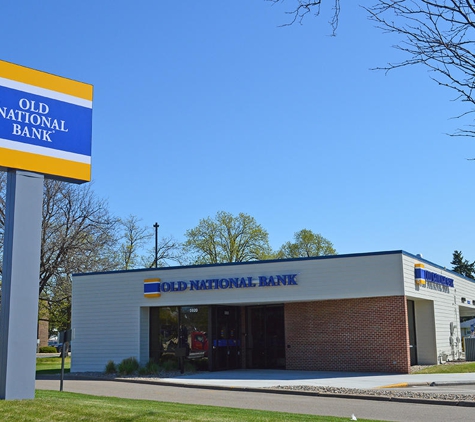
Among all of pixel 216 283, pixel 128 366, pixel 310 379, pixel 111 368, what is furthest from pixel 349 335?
pixel 111 368

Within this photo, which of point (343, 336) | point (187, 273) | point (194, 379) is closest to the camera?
point (194, 379)

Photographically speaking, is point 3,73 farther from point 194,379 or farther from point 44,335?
point 44,335

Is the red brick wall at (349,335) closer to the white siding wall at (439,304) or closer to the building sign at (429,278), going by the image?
the white siding wall at (439,304)

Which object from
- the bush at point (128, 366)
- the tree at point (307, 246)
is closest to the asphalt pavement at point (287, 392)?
the bush at point (128, 366)

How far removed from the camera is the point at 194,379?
24.6 meters

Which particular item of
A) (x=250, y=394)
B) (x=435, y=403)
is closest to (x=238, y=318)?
(x=250, y=394)

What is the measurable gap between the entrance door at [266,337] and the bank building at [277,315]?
5 centimetres

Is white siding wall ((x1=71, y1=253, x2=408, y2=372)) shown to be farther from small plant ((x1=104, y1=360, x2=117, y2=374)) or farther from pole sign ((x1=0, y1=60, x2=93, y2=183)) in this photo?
pole sign ((x1=0, y1=60, x2=93, y2=183))

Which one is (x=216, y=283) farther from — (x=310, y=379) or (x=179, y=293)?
(x=310, y=379)

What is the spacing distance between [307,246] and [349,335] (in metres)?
46.2

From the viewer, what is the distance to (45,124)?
14531mm

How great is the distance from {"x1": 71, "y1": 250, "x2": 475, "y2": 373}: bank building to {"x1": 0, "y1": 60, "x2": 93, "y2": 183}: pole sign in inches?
546

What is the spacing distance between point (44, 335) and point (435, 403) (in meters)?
66.2

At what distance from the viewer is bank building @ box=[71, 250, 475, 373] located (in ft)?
85.0
